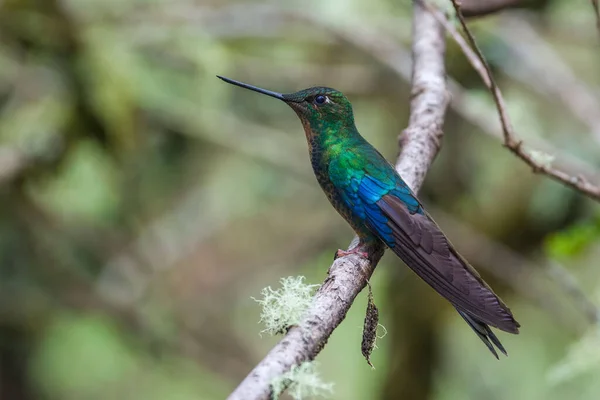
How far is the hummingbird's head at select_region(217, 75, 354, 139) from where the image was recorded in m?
2.54

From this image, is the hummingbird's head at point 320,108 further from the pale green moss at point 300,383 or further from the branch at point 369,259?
the pale green moss at point 300,383

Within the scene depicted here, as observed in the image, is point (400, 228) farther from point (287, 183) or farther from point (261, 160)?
point (287, 183)

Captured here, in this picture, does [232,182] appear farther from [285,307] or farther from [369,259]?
[285,307]

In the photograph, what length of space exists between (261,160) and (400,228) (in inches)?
105

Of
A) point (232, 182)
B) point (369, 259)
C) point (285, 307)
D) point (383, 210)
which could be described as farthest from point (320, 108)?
point (232, 182)

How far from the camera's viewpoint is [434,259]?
2043 mm

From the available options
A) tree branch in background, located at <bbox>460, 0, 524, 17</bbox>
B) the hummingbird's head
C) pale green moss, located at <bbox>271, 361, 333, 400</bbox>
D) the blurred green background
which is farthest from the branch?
the blurred green background

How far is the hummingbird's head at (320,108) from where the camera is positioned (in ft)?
8.33

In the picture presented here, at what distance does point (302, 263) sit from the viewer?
209 inches

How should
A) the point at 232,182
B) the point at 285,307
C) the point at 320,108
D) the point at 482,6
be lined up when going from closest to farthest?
the point at 285,307 → the point at 320,108 → the point at 482,6 → the point at 232,182

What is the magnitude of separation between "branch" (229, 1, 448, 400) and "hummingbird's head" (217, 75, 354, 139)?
225mm

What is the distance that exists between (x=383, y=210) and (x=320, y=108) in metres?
0.52

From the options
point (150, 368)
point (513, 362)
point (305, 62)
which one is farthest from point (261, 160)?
point (513, 362)

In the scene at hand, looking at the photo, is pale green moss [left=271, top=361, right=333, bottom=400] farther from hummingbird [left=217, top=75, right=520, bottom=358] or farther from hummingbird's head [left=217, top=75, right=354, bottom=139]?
hummingbird's head [left=217, top=75, right=354, bottom=139]
